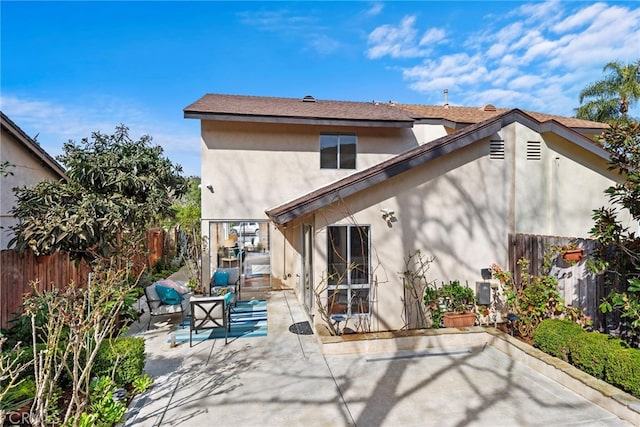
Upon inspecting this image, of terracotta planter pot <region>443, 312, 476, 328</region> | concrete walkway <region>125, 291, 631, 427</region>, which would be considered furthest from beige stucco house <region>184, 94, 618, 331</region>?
concrete walkway <region>125, 291, 631, 427</region>

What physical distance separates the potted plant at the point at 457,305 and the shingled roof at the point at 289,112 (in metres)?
7.25

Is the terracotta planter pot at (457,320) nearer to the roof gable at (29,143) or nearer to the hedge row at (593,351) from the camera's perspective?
the hedge row at (593,351)

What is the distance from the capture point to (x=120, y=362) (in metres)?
5.21

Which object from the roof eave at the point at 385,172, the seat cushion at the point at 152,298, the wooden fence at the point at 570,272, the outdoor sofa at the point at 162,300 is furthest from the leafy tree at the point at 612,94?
the seat cushion at the point at 152,298

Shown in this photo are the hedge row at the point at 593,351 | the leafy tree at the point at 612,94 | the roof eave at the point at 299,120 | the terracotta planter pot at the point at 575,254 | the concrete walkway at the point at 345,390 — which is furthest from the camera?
the leafy tree at the point at 612,94

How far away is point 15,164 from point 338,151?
10.3m

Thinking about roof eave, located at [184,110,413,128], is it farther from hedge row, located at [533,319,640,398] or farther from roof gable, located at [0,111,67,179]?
hedge row, located at [533,319,640,398]

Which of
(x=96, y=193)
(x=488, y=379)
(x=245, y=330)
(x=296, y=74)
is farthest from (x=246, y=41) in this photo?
(x=488, y=379)

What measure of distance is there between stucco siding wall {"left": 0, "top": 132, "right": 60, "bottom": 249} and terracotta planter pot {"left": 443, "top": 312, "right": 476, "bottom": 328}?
34.4 feet

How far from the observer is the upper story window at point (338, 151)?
1298 centimetres

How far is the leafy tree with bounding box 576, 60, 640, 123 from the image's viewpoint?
22.1m

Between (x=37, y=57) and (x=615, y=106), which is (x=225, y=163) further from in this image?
(x=615, y=106)

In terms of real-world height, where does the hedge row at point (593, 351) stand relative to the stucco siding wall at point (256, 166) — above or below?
below

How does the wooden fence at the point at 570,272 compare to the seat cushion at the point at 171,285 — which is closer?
the wooden fence at the point at 570,272
